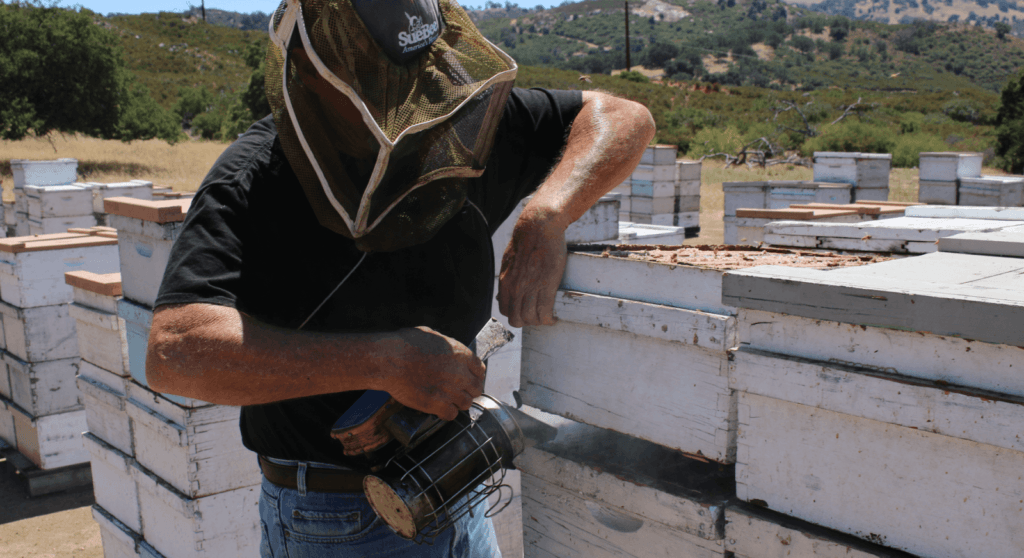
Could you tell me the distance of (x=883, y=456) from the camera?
4.91ft

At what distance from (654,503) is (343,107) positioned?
4.10 ft

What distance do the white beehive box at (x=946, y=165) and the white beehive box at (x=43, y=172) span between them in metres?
11.0

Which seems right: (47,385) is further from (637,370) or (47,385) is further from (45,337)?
(637,370)

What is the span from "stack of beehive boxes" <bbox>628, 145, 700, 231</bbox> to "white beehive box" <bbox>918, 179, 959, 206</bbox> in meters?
4.21

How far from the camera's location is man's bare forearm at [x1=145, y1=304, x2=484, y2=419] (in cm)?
130

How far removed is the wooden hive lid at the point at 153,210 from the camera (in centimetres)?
289

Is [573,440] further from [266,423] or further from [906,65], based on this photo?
[906,65]

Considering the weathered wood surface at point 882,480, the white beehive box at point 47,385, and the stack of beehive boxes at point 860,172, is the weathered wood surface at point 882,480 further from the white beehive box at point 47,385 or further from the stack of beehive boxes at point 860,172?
the stack of beehive boxes at point 860,172

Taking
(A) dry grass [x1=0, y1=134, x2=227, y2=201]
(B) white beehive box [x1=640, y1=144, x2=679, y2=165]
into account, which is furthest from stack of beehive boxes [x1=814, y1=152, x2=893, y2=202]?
(A) dry grass [x1=0, y1=134, x2=227, y2=201]

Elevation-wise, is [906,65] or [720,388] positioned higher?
[906,65]

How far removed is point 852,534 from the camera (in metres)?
1.58

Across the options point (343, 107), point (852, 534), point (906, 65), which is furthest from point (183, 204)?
point (906, 65)

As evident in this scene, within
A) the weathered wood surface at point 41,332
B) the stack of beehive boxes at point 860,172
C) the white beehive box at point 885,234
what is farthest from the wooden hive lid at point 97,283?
the stack of beehive boxes at point 860,172

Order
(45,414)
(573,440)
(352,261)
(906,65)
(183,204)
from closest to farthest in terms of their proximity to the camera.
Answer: (352,261) → (573,440) → (183,204) → (45,414) → (906,65)
